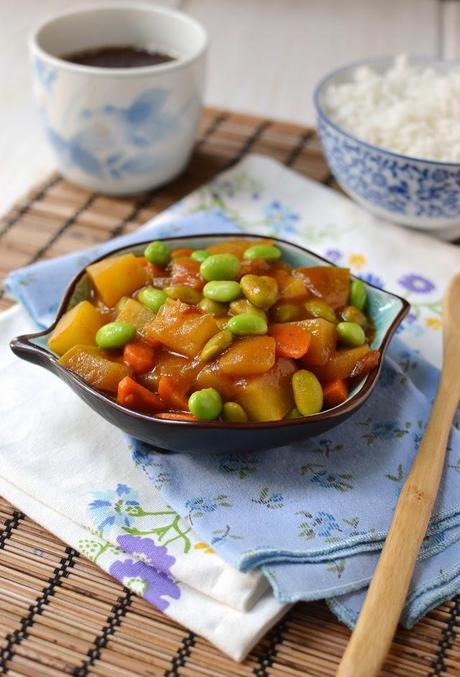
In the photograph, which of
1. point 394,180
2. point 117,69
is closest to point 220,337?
point 394,180

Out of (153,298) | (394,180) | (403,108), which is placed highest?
(403,108)

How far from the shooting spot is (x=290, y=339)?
5.28 feet

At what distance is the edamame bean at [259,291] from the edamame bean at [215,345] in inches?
4.1

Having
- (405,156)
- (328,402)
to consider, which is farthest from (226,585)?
(405,156)

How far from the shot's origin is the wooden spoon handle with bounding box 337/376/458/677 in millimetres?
1271

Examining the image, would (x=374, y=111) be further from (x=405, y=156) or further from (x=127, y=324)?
(x=127, y=324)

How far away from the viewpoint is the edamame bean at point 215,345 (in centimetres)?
157

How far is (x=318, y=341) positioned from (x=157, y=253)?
0.44 metres

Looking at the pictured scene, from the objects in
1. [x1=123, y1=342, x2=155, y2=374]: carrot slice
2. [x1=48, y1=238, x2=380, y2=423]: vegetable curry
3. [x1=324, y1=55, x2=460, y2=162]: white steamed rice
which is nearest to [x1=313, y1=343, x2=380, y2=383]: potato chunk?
[x1=48, y1=238, x2=380, y2=423]: vegetable curry

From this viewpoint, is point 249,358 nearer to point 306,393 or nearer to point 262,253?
point 306,393

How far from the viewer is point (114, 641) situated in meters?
1.41

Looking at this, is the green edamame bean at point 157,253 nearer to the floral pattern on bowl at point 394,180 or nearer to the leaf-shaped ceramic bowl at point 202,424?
the leaf-shaped ceramic bowl at point 202,424

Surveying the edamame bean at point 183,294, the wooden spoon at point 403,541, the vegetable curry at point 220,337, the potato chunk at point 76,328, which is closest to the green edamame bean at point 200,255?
the vegetable curry at point 220,337

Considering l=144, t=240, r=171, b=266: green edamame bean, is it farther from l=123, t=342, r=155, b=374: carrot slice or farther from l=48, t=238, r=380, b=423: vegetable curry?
l=123, t=342, r=155, b=374: carrot slice
